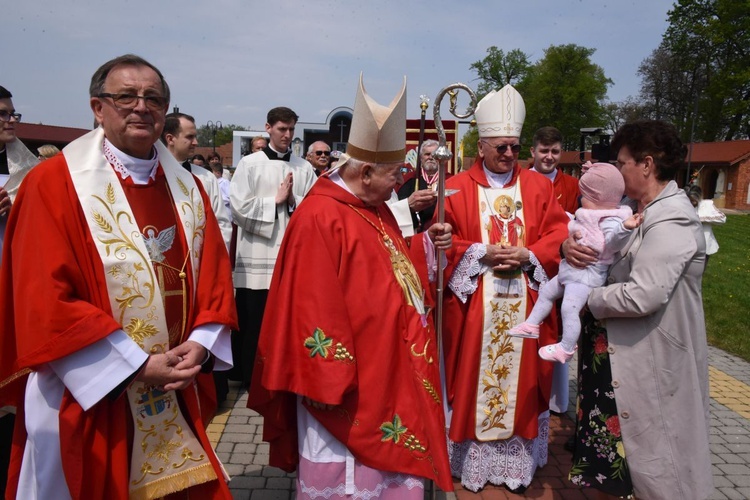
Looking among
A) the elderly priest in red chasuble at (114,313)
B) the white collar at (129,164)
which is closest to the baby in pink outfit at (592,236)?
the elderly priest in red chasuble at (114,313)

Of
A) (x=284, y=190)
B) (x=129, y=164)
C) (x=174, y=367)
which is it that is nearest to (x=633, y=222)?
(x=174, y=367)

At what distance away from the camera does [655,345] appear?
8.79ft

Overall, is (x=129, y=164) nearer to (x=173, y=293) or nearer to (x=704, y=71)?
(x=173, y=293)

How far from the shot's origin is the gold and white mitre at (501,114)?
3807 mm

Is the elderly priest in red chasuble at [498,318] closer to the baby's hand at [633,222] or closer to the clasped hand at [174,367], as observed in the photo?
the baby's hand at [633,222]

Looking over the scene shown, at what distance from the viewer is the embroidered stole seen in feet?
6.98

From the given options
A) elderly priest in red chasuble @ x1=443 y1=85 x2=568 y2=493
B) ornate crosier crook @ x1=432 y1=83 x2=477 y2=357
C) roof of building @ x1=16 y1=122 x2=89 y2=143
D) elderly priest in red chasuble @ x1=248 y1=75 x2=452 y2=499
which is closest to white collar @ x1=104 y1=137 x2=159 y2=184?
elderly priest in red chasuble @ x1=248 y1=75 x2=452 y2=499

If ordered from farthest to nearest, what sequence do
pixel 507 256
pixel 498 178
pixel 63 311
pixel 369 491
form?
pixel 498 178 → pixel 507 256 → pixel 369 491 → pixel 63 311

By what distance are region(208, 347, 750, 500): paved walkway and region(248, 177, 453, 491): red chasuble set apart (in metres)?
1.38

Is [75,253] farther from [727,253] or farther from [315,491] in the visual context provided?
[727,253]

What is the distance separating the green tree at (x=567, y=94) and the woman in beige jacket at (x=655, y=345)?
1847 inches

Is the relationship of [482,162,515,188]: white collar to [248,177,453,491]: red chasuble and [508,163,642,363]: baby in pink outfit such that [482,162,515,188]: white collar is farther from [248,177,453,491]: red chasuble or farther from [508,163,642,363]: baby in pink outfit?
[248,177,453,491]: red chasuble

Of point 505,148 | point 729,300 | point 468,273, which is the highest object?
point 505,148

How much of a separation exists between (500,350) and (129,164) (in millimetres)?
2550
